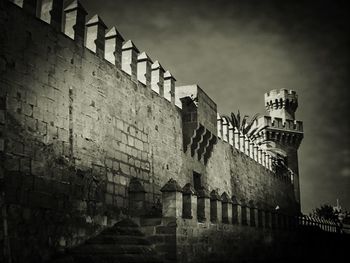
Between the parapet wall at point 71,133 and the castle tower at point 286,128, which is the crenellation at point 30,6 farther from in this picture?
the castle tower at point 286,128

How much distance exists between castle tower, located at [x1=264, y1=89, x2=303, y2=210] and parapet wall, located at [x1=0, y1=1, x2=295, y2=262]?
68.3ft

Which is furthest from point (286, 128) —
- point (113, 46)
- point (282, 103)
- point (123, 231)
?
point (123, 231)

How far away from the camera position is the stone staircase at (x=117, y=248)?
23.1 ft

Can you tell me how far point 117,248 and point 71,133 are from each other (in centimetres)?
223

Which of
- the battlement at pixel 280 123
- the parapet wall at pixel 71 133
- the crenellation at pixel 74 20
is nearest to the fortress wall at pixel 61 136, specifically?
the parapet wall at pixel 71 133

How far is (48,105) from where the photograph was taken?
749 cm

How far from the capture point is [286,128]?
108 ft

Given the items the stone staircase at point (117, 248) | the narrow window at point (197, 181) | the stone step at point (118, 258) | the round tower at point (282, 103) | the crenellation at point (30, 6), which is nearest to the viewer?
the stone step at point (118, 258)

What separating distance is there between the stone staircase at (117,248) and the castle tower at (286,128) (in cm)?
2345

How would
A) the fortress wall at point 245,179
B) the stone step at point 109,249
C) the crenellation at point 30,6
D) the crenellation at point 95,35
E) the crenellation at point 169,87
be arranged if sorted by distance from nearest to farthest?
the crenellation at point 30,6 → the stone step at point 109,249 → the crenellation at point 95,35 → the crenellation at point 169,87 → the fortress wall at point 245,179

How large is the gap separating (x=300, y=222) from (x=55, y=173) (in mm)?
15375

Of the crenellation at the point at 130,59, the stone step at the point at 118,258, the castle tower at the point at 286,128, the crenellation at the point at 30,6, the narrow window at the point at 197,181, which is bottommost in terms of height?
the stone step at the point at 118,258

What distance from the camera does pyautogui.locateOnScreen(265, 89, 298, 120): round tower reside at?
34.6 meters

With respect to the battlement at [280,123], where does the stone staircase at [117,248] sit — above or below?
below
